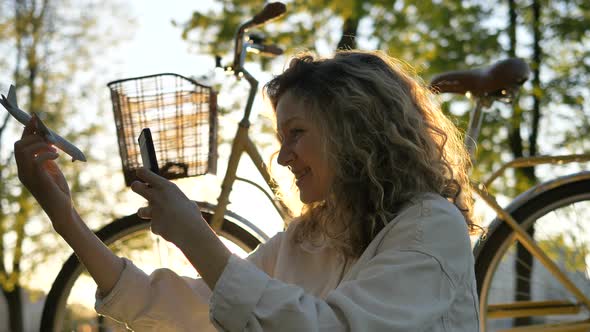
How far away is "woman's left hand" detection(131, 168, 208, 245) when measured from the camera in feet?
5.01

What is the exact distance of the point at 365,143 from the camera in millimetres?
1839

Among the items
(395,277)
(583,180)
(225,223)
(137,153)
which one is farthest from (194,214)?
(583,180)

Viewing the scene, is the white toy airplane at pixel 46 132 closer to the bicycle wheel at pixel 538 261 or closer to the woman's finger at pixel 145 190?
the woman's finger at pixel 145 190

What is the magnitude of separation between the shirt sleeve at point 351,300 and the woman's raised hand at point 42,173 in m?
0.52

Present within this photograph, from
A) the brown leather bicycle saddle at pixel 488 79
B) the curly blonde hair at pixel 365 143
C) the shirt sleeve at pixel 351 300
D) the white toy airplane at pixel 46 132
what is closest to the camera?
the shirt sleeve at pixel 351 300

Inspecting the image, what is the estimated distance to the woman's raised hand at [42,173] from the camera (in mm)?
1750

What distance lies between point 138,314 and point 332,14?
6149mm

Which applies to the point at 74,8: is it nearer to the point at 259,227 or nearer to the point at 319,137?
the point at 259,227

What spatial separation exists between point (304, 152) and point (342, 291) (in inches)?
15.0

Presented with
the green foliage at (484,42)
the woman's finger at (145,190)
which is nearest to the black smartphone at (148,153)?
the woman's finger at (145,190)

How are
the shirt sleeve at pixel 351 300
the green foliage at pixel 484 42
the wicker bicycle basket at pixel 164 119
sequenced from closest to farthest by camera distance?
the shirt sleeve at pixel 351 300 → the wicker bicycle basket at pixel 164 119 → the green foliage at pixel 484 42

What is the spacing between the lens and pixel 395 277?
5.11ft

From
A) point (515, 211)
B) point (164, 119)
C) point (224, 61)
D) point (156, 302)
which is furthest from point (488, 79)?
point (224, 61)

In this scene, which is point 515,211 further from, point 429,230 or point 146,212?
point 146,212
